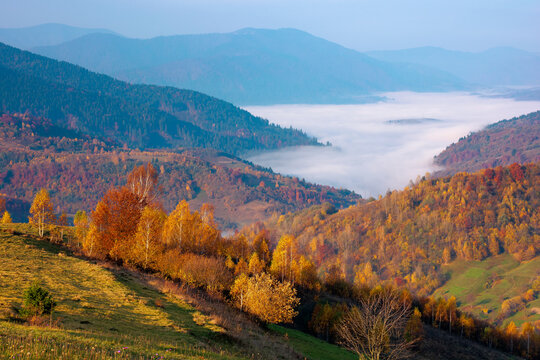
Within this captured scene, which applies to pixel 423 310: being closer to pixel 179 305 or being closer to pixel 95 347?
pixel 179 305

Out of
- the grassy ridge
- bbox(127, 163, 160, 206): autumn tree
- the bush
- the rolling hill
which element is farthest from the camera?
bbox(127, 163, 160, 206): autumn tree

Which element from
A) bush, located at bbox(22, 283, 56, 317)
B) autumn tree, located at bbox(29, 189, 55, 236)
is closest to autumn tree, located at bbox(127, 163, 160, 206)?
autumn tree, located at bbox(29, 189, 55, 236)

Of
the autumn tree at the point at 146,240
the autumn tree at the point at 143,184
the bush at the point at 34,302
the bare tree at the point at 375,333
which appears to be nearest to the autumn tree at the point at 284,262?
the bare tree at the point at 375,333

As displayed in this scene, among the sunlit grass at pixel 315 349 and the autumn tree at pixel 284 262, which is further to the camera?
the autumn tree at pixel 284 262

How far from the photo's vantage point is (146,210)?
7244 centimetres

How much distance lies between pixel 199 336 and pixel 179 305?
33.6 feet

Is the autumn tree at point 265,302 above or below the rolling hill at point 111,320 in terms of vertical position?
below

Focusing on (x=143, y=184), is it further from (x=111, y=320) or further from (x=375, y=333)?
(x=375, y=333)

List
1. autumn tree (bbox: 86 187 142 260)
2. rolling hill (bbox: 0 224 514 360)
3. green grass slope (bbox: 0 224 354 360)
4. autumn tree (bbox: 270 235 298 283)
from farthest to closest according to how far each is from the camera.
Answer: autumn tree (bbox: 270 235 298 283) < autumn tree (bbox: 86 187 142 260) < rolling hill (bbox: 0 224 514 360) < green grass slope (bbox: 0 224 354 360)

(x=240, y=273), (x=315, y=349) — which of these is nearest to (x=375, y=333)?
(x=315, y=349)

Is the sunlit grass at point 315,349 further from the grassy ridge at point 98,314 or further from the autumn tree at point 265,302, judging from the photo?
the grassy ridge at point 98,314

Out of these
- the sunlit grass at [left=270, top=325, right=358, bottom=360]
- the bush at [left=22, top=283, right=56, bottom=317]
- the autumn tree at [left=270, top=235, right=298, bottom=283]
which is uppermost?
the bush at [left=22, top=283, right=56, bottom=317]

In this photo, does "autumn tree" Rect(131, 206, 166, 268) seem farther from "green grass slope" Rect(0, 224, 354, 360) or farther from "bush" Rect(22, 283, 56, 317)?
"bush" Rect(22, 283, 56, 317)

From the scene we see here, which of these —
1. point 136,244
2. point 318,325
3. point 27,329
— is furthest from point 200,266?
point 27,329
